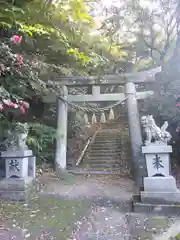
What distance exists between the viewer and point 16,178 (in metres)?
5.50

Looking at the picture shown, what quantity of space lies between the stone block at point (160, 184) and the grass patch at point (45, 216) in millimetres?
1324

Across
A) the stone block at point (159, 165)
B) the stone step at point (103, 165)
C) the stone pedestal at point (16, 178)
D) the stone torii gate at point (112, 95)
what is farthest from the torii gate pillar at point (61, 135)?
the stone block at point (159, 165)

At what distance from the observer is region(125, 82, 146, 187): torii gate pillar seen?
276 inches

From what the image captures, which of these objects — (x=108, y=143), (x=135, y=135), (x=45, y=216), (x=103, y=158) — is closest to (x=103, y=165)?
(x=103, y=158)

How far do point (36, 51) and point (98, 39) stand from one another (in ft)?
7.73

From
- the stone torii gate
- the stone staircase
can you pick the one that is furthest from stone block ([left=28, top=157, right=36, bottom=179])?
the stone staircase

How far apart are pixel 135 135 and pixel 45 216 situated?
182 inches

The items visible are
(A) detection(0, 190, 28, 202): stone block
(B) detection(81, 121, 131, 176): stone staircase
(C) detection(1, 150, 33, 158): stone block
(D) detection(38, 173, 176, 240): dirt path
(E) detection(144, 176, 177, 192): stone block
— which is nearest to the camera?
(D) detection(38, 173, 176, 240): dirt path

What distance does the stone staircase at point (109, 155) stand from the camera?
790 cm

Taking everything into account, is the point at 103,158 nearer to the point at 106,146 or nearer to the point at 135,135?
the point at 106,146

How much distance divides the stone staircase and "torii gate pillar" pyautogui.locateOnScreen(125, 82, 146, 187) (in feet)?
1.78

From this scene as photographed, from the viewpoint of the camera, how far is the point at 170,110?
718cm

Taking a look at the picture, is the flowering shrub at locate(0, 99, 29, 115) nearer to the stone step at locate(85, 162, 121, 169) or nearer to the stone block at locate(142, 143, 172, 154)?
the stone block at locate(142, 143, 172, 154)

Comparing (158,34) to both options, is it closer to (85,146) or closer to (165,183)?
(85,146)
